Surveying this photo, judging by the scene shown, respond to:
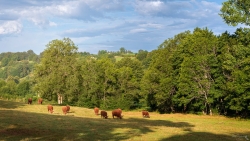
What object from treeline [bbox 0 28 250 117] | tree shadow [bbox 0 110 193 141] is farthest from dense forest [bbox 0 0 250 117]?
tree shadow [bbox 0 110 193 141]

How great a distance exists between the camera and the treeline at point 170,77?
1709 inches

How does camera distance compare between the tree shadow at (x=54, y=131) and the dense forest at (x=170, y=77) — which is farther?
the dense forest at (x=170, y=77)

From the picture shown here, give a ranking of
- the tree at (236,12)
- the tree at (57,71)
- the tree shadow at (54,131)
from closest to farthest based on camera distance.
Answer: the tree shadow at (54,131) < the tree at (236,12) < the tree at (57,71)

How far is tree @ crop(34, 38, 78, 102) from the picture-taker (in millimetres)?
66625

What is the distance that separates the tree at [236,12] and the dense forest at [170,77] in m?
2.68

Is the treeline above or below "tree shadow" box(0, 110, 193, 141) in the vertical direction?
above

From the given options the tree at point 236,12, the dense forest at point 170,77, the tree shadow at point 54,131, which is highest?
the tree at point 236,12

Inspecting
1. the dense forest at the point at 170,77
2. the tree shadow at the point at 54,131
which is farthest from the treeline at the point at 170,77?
the tree shadow at the point at 54,131

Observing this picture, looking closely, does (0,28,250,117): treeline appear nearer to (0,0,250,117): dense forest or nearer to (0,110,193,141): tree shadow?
(0,0,250,117): dense forest

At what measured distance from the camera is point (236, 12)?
40938 millimetres

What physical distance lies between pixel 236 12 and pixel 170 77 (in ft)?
74.1

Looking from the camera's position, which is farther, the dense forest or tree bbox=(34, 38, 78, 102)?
tree bbox=(34, 38, 78, 102)

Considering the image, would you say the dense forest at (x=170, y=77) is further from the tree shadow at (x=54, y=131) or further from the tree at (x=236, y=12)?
the tree shadow at (x=54, y=131)

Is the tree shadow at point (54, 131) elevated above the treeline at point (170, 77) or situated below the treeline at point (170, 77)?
below
